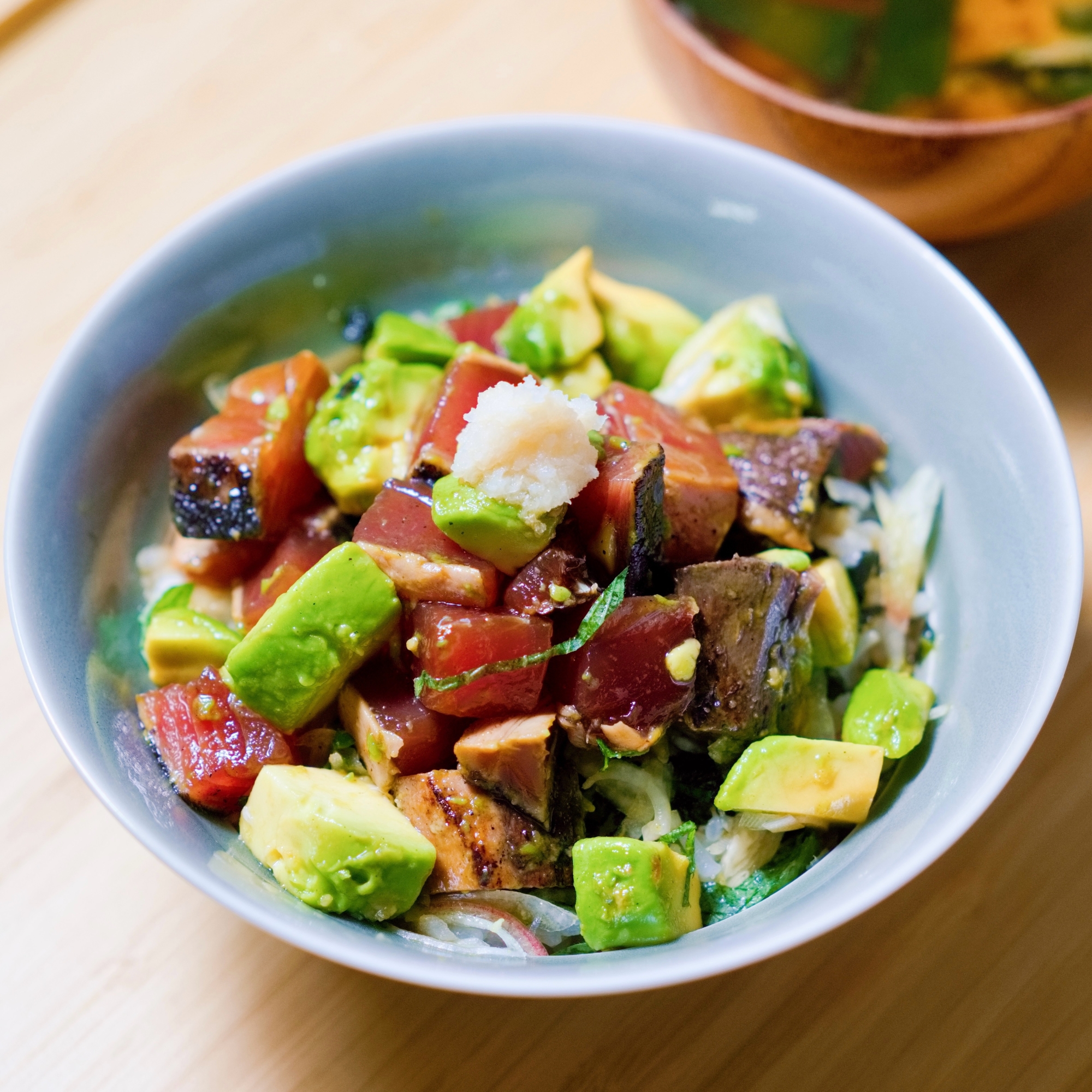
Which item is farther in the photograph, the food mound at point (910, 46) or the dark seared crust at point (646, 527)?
the food mound at point (910, 46)

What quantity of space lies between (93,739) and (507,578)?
0.70m

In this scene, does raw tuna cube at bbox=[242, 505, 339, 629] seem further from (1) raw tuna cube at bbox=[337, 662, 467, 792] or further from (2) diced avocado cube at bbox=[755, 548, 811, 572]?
(2) diced avocado cube at bbox=[755, 548, 811, 572]

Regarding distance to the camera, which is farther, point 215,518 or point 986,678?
point 215,518

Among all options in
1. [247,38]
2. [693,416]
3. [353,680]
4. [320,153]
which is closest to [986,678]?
[693,416]

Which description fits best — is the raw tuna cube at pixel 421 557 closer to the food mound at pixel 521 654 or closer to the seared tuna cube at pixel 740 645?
the food mound at pixel 521 654

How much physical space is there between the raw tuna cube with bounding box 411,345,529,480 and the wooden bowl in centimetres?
72

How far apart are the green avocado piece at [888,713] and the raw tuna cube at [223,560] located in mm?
1096

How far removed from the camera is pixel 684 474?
1787mm

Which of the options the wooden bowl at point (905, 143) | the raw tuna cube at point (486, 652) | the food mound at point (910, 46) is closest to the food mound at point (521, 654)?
the raw tuna cube at point (486, 652)

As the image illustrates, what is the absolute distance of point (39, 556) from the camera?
180 cm

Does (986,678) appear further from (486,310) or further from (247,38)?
(247,38)

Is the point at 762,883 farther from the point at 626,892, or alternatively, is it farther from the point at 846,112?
the point at 846,112

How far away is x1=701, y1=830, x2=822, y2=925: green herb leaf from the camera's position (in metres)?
1.73

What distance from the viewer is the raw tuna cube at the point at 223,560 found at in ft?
6.54
